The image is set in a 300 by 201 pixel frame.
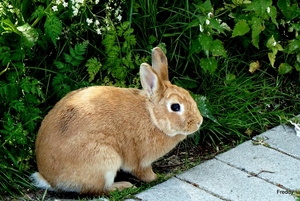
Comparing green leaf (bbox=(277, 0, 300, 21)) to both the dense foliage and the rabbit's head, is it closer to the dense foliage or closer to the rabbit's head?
the dense foliage

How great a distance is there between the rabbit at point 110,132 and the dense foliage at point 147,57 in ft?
0.92

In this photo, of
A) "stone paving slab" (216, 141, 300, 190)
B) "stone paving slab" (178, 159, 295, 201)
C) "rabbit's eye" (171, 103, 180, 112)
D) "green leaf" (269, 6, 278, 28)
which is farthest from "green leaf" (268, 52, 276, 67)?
"rabbit's eye" (171, 103, 180, 112)

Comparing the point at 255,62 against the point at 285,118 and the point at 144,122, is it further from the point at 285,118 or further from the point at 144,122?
the point at 144,122

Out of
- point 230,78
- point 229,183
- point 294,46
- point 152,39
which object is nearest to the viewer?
point 229,183

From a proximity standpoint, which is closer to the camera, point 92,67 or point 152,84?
point 152,84

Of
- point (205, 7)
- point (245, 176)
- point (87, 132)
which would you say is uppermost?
point (205, 7)

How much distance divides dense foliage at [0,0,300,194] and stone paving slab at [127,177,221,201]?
2.16 ft

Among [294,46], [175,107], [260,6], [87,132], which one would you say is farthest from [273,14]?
[87,132]

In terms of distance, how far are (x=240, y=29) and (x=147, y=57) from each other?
0.76m

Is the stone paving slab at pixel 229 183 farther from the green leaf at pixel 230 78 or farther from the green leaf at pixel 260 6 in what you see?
the green leaf at pixel 260 6

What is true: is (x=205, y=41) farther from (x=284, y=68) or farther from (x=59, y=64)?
(x=59, y=64)

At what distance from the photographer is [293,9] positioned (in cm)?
588

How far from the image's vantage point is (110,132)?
15.1ft

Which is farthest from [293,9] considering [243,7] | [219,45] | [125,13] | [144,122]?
[144,122]
